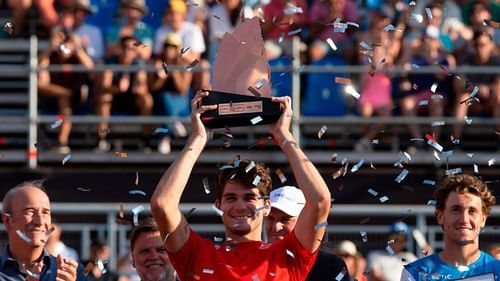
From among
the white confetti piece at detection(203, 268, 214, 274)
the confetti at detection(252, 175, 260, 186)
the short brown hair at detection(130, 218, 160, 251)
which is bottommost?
the short brown hair at detection(130, 218, 160, 251)

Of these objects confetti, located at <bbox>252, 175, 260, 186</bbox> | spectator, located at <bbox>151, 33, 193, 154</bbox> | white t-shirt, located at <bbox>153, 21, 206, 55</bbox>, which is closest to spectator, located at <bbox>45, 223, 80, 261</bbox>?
spectator, located at <bbox>151, 33, 193, 154</bbox>

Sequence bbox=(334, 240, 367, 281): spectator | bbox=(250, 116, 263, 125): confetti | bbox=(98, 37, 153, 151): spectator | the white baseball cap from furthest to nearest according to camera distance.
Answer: bbox=(98, 37, 153, 151): spectator < bbox=(334, 240, 367, 281): spectator < the white baseball cap < bbox=(250, 116, 263, 125): confetti

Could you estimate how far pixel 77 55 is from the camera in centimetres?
1280

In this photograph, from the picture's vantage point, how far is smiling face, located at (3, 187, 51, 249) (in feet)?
23.0

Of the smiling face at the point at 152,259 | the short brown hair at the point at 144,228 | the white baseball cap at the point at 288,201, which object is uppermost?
the white baseball cap at the point at 288,201

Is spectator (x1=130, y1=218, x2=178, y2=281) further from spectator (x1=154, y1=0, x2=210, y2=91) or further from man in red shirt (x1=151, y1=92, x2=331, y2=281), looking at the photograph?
spectator (x1=154, y1=0, x2=210, y2=91)

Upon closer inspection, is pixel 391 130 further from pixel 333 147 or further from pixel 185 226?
pixel 185 226

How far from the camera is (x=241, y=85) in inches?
256

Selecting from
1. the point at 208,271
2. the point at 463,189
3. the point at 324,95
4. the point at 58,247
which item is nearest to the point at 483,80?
the point at 324,95

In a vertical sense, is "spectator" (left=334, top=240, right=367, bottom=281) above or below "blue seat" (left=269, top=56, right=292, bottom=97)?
below

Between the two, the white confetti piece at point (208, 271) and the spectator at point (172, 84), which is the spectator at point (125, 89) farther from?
the white confetti piece at point (208, 271)

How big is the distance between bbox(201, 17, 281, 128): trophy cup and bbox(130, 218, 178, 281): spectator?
1.08m

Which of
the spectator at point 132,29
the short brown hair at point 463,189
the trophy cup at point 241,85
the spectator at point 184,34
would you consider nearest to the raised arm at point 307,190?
the trophy cup at point 241,85

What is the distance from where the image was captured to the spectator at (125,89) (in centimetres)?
1269
